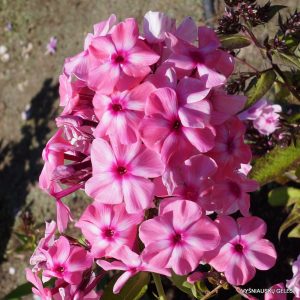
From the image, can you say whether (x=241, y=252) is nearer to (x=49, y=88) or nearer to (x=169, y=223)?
(x=169, y=223)

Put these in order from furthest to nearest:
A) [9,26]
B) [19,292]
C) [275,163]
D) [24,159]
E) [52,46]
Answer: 1. [9,26]
2. [52,46]
3. [24,159]
4. [19,292]
5. [275,163]

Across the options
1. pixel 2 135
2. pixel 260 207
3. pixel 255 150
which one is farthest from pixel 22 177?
pixel 255 150

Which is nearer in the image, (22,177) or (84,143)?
(84,143)

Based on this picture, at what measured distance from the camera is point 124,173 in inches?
34.2

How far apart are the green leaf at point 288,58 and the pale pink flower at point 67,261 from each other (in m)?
0.58

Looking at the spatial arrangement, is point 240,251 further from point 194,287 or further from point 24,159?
point 24,159

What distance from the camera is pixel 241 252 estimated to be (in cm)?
96

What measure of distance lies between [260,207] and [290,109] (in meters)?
0.36

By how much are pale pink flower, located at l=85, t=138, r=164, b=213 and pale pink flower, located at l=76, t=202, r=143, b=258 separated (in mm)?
42

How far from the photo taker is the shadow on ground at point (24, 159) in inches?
99.0

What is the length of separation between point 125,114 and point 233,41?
471mm

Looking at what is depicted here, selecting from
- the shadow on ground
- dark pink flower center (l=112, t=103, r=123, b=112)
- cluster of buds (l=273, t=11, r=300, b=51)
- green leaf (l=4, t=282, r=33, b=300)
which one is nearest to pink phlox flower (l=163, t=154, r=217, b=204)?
dark pink flower center (l=112, t=103, r=123, b=112)

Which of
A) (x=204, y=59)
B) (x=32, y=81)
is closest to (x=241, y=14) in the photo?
(x=204, y=59)

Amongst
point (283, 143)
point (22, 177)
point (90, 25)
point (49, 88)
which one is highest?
point (283, 143)
